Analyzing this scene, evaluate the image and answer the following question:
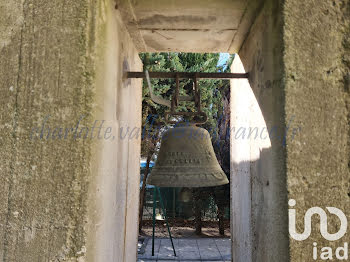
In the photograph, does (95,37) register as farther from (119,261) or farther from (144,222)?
(144,222)

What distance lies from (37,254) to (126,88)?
118 centimetres

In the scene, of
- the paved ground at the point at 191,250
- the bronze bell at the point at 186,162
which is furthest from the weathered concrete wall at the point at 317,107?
the paved ground at the point at 191,250

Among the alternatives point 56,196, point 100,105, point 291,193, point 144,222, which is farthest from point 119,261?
point 144,222

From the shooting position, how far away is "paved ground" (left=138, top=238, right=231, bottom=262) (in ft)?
A: 18.9

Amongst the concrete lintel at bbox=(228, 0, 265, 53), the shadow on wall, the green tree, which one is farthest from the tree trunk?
the concrete lintel at bbox=(228, 0, 265, 53)

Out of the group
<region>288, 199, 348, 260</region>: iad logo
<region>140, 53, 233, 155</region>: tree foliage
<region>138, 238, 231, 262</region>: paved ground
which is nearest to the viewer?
<region>288, 199, 348, 260</region>: iad logo

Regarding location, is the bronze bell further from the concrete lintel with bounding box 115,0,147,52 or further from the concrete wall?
the concrete lintel with bounding box 115,0,147,52

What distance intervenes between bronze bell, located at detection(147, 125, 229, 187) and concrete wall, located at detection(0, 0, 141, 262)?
0.63m

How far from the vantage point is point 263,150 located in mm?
1588

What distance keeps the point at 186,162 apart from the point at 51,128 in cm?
100

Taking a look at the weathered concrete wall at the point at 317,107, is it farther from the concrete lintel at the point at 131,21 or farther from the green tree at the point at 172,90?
the green tree at the point at 172,90

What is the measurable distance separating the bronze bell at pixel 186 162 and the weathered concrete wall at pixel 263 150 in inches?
11.4

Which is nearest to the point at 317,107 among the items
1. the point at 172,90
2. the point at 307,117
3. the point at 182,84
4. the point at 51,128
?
the point at 307,117

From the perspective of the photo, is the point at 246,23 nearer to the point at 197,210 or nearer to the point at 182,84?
the point at 182,84
